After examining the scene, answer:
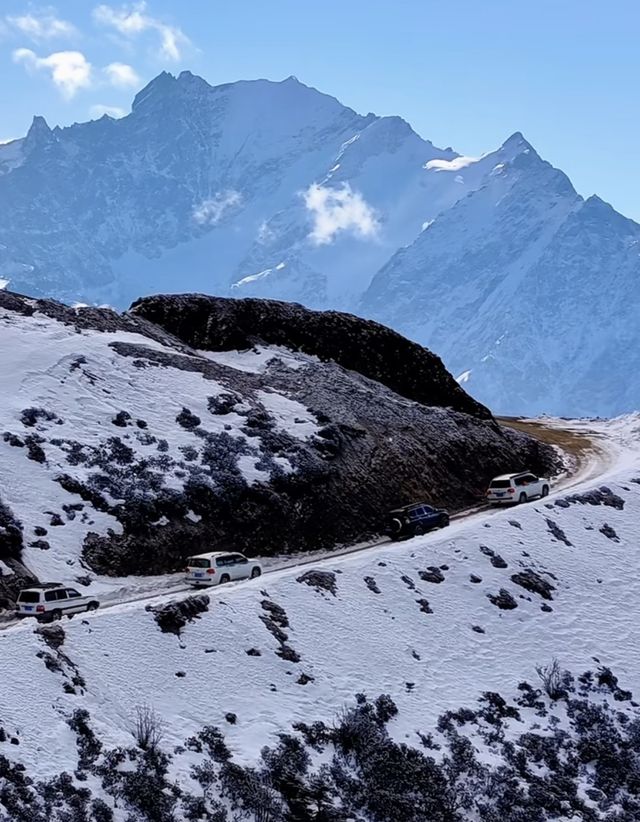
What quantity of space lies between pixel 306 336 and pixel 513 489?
17891mm

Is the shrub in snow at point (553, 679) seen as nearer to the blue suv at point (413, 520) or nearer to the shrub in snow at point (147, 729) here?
the blue suv at point (413, 520)

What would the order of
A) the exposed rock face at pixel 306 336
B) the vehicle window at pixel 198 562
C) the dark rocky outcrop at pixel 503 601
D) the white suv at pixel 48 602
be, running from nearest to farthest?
the white suv at pixel 48 602, the vehicle window at pixel 198 562, the dark rocky outcrop at pixel 503 601, the exposed rock face at pixel 306 336

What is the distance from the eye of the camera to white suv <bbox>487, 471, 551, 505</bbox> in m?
50.6

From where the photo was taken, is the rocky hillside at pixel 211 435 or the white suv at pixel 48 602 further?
the rocky hillside at pixel 211 435

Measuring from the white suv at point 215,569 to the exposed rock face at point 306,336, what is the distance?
25.2 meters

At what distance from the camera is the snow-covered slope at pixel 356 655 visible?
1040 inches

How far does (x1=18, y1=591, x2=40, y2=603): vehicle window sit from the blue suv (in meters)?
18.0

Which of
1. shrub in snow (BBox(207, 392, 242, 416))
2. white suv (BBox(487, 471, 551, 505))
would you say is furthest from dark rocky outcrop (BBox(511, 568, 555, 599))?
shrub in snow (BBox(207, 392, 242, 416))

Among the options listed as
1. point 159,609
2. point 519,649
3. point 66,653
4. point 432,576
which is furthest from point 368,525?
point 66,653

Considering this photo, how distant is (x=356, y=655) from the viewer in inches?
1286

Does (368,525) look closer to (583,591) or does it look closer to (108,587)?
(583,591)

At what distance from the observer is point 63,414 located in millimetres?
45281

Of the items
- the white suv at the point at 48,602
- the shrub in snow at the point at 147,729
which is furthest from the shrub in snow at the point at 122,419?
the shrub in snow at the point at 147,729

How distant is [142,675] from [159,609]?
10.3 ft
